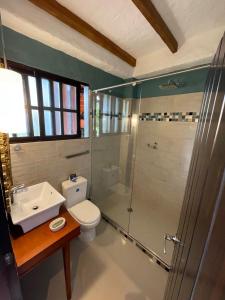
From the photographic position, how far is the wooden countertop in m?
0.96

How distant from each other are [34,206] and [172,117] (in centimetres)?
219

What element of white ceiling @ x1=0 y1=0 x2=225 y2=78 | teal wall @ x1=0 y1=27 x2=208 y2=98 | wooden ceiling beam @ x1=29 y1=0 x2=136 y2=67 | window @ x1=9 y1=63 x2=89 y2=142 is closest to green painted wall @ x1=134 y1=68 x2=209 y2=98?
teal wall @ x1=0 y1=27 x2=208 y2=98

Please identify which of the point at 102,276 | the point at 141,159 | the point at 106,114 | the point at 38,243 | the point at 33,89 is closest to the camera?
the point at 38,243

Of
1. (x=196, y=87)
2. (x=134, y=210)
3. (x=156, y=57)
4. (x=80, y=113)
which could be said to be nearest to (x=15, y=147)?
(x=80, y=113)

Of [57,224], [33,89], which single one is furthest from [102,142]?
[57,224]

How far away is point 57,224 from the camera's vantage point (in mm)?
1210

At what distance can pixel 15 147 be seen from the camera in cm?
149

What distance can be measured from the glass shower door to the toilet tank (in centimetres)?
48

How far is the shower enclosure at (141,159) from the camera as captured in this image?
6.72 ft

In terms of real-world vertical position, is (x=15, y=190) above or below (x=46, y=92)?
below

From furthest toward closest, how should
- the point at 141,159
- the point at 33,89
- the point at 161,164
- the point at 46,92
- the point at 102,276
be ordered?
1. the point at 141,159
2. the point at 161,164
3. the point at 46,92
4. the point at 33,89
5. the point at 102,276

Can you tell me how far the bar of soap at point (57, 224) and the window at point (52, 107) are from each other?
0.96 m

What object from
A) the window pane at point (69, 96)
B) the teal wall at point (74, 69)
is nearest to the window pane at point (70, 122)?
the window pane at point (69, 96)

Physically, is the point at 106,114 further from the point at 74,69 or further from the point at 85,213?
the point at 85,213
